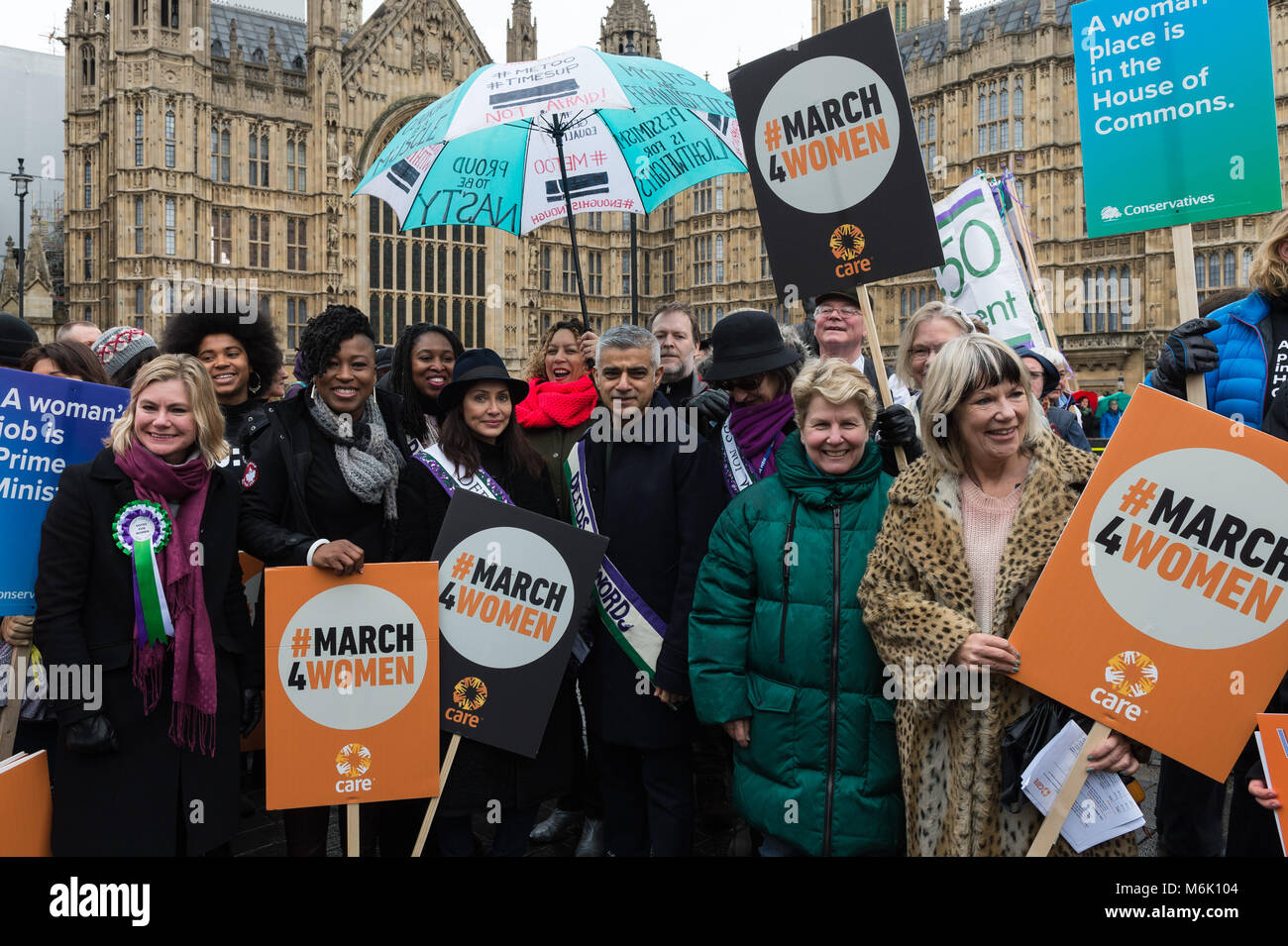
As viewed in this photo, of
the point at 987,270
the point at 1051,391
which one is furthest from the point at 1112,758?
the point at 987,270

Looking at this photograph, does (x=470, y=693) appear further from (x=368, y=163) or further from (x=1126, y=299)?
(x=368, y=163)

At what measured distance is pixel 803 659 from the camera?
2.56m

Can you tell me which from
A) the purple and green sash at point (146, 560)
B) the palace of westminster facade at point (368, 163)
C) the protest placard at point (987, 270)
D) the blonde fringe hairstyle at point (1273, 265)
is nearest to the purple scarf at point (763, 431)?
the blonde fringe hairstyle at point (1273, 265)

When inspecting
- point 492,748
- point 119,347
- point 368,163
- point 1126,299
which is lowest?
point 492,748

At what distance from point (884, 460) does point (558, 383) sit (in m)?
1.85

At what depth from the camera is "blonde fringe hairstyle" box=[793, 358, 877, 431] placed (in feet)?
8.44

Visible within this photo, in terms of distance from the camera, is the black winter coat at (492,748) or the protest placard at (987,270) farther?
the protest placard at (987,270)

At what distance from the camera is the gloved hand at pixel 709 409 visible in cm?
343

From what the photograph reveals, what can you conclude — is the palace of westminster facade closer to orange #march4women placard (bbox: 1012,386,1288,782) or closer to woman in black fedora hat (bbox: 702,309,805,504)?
woman in black fedora hat (bbox: 702,309,805,504)

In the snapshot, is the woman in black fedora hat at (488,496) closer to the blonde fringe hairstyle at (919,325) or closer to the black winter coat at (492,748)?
the black winter coat at (492,748)

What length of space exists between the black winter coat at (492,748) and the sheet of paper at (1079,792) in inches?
62.3

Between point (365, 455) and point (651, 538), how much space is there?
100 centimetres
